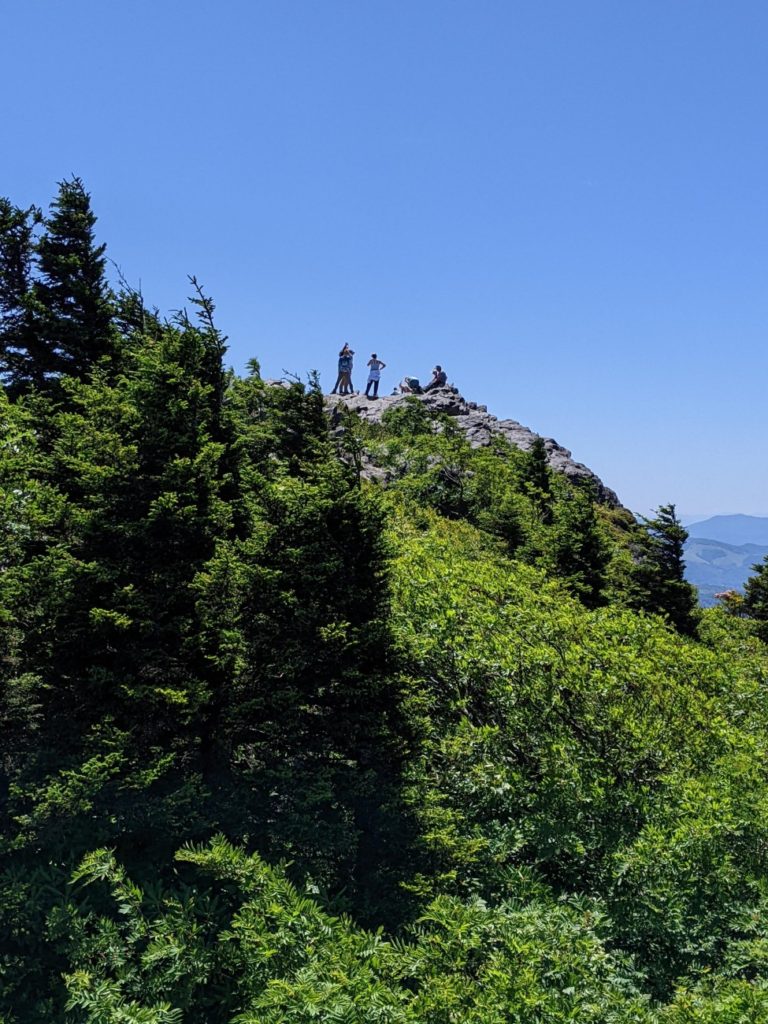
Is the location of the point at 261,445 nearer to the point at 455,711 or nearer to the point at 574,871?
the point at 455,711

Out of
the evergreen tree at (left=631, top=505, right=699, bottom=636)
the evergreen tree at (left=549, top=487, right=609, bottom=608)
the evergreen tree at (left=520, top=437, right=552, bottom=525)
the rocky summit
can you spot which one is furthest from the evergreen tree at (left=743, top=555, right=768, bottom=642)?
the evergreen tree at (left=549, top=487, right=609, bottom=608)

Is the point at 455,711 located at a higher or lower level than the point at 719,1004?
higher

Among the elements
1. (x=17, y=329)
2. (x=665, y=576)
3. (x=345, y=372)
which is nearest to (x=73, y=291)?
(x=17, y=329)

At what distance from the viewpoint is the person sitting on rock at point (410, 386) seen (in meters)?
48.7

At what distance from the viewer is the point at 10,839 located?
7426 millimetres

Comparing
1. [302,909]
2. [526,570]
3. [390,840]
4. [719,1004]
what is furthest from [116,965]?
[526,570]

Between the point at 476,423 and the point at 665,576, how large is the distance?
23.9 m

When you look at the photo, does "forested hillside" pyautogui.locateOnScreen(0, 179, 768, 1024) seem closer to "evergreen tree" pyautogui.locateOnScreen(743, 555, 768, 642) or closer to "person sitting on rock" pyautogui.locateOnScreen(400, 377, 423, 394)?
"evergreen tree" pyautogui.locateOnScreen(743, 555, 768, 642)

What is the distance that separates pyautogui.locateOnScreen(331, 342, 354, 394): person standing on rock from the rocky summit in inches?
24.8

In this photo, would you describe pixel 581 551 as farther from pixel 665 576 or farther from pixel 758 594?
pixel 758 594

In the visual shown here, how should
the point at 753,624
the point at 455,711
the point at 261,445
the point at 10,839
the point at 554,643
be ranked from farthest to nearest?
the point at 753,624 → the point at 261,445 → the point at 554,643 → the point at 455,711 → the point at 10,839

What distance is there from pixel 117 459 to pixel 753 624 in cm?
2807

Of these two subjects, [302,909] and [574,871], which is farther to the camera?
[574,871]

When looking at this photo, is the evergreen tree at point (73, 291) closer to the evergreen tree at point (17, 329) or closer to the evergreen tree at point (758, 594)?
the evergreen tree at point (17, 329)
